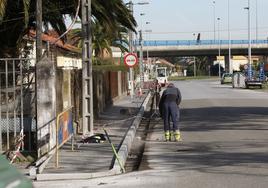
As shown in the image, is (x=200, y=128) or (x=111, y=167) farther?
(x=200, y=128)

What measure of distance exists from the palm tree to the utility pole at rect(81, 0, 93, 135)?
1.89 m

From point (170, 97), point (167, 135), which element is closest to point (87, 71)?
point (170, 97)

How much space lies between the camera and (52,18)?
64.9 ft

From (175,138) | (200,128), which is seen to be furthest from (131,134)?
(200,128)

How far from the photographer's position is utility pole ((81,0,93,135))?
16.2 meters

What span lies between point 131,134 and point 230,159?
4.97m

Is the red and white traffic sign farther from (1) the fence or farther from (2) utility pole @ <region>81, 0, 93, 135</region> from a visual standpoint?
(1) the fence

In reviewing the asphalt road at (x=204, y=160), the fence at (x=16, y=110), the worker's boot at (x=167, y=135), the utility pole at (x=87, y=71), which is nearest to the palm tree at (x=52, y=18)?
the utility pole at (x=87, y=71)

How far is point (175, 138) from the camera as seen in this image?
53.2ft

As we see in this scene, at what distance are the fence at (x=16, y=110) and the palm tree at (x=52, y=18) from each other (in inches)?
165

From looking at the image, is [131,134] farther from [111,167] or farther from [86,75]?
[111,167]

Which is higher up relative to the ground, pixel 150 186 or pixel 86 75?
pixel 86 75

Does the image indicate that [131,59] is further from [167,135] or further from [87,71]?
[167,135]

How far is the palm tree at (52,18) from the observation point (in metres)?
18.2
